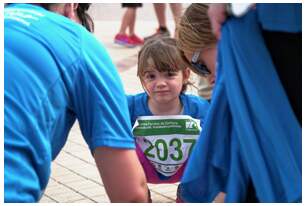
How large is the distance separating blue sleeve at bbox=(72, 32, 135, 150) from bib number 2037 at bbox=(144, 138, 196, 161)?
4.67 ft

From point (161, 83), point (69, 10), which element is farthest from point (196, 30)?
point (161, 83)

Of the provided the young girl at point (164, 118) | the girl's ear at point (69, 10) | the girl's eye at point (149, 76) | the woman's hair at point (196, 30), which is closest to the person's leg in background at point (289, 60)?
the woman's hair at point (196, 30)

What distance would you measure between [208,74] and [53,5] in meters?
0.71

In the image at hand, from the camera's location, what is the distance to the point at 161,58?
3.62 meters

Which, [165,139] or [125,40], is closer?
[165,139]

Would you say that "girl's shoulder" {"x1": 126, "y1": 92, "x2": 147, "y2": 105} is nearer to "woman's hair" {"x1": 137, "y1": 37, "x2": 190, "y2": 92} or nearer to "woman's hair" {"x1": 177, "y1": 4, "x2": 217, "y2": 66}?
"woman's hair" {"x1": 137, "y1": 37, "x2": 190, "y2": 92}

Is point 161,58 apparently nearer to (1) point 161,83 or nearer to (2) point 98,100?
(1) point 161,83

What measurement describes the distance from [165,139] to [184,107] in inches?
7.9

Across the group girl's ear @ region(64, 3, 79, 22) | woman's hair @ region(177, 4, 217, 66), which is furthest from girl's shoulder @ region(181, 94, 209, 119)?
girl's ear @ region(64, 3, 79, 22)

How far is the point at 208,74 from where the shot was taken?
266 centimetres

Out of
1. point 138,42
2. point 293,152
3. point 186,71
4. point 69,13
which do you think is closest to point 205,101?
point 186,71

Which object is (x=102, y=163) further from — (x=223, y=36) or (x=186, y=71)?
(x=186, y=71)

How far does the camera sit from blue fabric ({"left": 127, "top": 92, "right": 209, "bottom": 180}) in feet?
11.7

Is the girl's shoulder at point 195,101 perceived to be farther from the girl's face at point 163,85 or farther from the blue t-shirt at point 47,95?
the blue t-shirt at point 47,95
